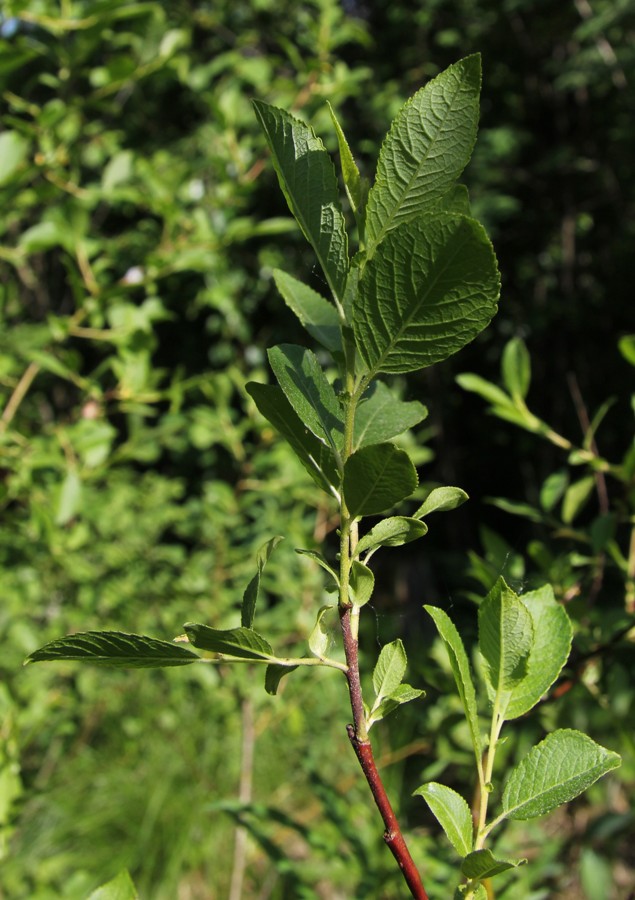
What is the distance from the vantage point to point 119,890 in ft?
1.34

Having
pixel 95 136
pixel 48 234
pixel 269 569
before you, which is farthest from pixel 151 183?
pixel 95 136

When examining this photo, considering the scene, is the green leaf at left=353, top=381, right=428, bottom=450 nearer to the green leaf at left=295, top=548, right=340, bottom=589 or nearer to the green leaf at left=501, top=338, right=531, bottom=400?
the green leaf at left=295, top=548, right=340, bottom=589

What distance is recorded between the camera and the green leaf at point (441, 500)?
35 centimetres

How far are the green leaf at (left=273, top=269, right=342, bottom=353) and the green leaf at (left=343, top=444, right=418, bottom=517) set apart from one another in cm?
7

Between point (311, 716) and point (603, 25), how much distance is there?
263 centimetres

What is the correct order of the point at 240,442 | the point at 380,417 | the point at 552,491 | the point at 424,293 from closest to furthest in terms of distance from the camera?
the point at 424,293 → the point at 380,417 → the point at 552,491 → the point at 240,442

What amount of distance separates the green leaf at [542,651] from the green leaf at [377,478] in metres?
0.10

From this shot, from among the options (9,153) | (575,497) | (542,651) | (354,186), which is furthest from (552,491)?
(9,153)

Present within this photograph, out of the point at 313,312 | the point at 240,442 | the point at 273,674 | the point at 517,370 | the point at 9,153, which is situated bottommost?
the point at 240,442

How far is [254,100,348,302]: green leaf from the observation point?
307 millimetres

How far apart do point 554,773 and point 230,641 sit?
16cm

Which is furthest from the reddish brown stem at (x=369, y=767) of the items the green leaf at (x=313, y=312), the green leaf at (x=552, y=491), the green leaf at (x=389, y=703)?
the green leaf at (x=552, y=491)

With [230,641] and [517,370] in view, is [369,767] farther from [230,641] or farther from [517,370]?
[517,370]

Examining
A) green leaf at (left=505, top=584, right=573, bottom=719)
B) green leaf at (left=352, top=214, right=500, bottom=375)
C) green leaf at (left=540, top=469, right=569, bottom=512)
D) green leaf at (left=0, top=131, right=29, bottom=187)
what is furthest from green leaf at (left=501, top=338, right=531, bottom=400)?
green leaf at (left=0, top=131, right=29, bottom=187)
